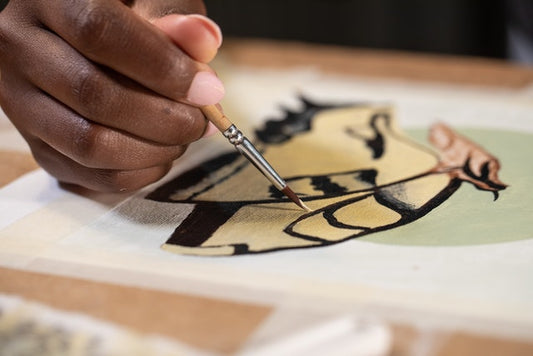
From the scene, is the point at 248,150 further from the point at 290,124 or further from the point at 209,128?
the point at 290,124

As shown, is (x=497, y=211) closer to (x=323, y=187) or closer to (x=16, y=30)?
(x=323, y=187)

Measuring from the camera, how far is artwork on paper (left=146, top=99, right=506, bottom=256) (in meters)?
0.51

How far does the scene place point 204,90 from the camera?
50 cm

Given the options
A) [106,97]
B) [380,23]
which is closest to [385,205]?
[106,97]

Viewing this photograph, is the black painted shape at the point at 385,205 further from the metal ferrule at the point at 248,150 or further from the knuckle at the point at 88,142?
the knuckle at the point at 88,142

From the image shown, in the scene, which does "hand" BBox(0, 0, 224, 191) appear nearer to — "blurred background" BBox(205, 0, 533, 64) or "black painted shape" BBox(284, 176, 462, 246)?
"black painted shape" BBox(284, 176, 462, 246)

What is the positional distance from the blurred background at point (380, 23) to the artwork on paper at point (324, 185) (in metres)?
0.96

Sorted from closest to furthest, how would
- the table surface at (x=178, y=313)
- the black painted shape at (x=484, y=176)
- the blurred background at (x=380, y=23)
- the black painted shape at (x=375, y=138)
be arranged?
the table surface at (x=178, y=313), the black painted shape at (x=484, y=176), the black painted shape at (x=375, y=138), the blurred background at (x=380, y=23)

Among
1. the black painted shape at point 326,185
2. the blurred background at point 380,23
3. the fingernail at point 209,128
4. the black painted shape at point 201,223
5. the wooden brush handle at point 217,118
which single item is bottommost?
the blurred background at point 380,23

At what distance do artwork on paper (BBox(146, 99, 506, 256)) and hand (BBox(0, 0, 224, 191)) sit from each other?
71 mm

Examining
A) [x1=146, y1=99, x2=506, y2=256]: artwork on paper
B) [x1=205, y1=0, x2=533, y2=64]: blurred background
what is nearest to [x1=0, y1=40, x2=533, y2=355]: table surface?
[x1=146, y1=99, x2=506, y2=256]: artwork on paper

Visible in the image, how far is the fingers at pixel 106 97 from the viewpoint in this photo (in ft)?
1.64

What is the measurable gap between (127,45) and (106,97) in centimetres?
5

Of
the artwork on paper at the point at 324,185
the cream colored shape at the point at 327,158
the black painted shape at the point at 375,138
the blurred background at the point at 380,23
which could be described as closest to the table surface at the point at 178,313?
the artwork on paper at the point at 324,185
